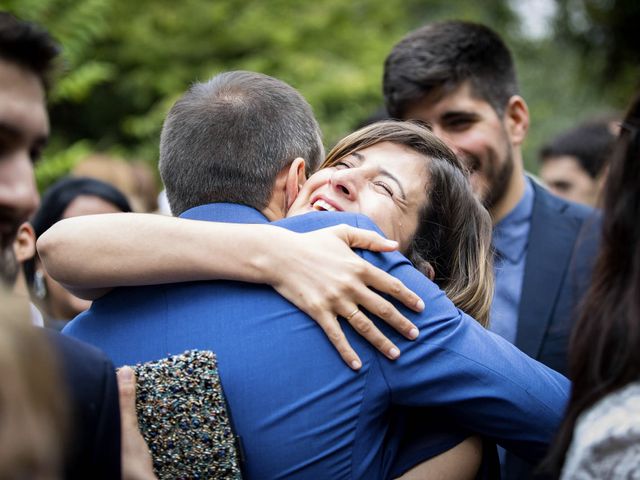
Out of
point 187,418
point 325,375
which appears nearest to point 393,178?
point 325,375

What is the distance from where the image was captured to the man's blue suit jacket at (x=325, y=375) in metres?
2.32

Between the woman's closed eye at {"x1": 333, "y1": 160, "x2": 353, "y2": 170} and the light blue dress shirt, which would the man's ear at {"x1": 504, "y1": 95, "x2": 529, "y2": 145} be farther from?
the woman's closed eye at {"x1": 333, "y1": 160, "x2": 353, "y2": 170}

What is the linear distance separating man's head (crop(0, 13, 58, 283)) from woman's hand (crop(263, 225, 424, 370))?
94 centimetres

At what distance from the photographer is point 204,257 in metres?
2.37

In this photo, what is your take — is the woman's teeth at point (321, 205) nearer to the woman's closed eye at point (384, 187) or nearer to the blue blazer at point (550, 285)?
the woman's closed eye at point (384, 187)

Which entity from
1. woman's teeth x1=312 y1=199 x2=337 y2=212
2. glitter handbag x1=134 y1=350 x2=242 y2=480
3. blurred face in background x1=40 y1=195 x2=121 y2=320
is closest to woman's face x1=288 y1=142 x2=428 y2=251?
woman's teeth x1=312 y1=199 x2=337 y2=212

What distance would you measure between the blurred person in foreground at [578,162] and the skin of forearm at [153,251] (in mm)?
5432

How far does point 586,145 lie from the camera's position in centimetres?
742

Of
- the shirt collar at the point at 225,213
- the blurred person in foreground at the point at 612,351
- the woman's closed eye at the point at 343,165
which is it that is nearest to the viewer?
the blurred person in foreground at the point at 612,351

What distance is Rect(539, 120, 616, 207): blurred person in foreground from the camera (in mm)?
7328

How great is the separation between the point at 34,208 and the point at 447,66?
2525mm

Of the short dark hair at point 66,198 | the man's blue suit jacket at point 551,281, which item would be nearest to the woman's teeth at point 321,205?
the man's blue suit jacket at point 551,281

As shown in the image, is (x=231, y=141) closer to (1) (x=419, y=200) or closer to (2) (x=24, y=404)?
(1) (x=419, y=200)

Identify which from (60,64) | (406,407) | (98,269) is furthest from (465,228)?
(60,64)
